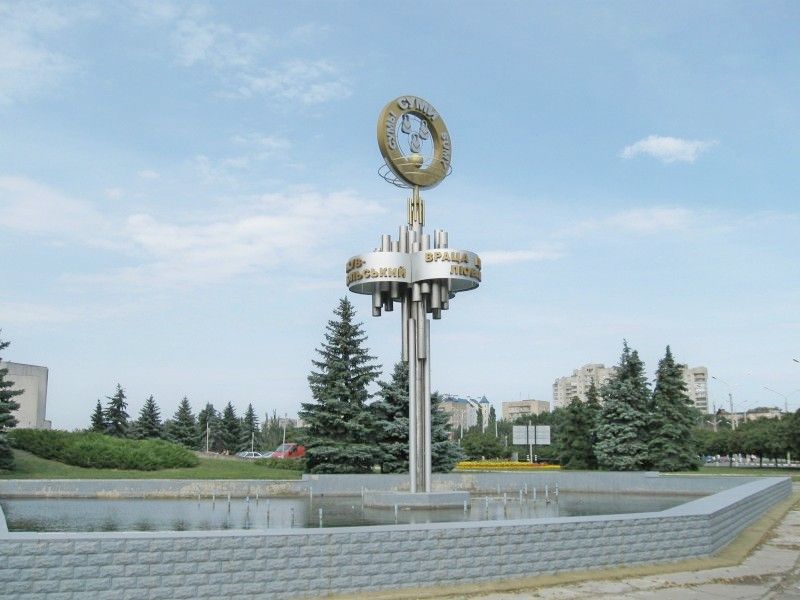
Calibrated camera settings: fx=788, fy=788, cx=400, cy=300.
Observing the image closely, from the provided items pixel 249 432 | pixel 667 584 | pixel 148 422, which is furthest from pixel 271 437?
pixel 667 584

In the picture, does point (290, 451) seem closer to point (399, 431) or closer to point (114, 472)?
point (399, 431)

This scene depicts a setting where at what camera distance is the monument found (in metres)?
23.7

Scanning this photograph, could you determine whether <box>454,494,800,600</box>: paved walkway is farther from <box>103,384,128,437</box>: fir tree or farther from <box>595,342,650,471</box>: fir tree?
<box>103,384,128,437</box>: fir tree

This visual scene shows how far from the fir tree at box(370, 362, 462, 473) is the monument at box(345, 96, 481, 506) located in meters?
10.7

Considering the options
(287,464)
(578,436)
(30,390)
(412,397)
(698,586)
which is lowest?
(698,586)

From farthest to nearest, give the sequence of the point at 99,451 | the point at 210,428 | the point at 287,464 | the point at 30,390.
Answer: the point at 210,428, the point at 30,390, the point at 287,464, the point at 99,451

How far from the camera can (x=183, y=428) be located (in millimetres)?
69312

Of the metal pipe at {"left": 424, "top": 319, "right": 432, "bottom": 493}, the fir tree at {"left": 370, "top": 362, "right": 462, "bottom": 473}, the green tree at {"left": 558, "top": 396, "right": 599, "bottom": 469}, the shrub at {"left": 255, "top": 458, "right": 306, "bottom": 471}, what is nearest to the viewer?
the metal pipe at {"left": 424, "top": 319, "right": 432, "bottom": 493}

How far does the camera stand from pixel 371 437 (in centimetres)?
3562

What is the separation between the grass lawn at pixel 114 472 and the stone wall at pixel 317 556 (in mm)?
22573

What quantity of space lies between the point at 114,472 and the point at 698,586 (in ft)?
84.3

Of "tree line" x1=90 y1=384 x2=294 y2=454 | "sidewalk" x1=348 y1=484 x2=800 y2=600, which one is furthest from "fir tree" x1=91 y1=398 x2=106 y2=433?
"sidewalk" x1=348 y1=484 x2=800 y2=600

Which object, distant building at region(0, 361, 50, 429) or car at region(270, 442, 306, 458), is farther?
car at region(270, 442, 306, 458)

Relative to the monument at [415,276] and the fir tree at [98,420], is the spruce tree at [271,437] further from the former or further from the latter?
the monument at [415,276]
